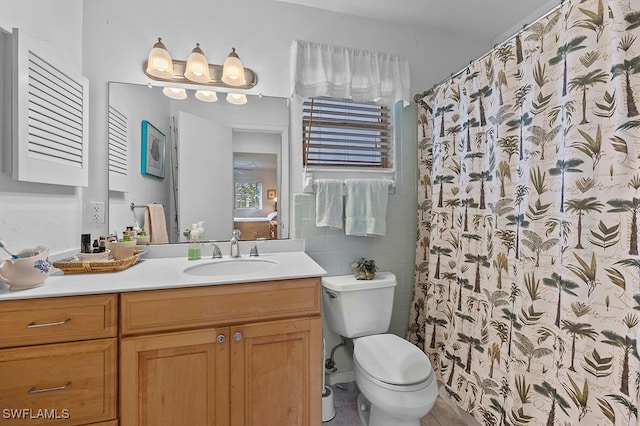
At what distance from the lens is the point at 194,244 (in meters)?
1.61

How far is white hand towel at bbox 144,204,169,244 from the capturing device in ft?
5.27

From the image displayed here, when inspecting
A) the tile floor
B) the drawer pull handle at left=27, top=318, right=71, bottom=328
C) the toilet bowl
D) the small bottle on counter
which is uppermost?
the small bottle on counter

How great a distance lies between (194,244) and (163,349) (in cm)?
62

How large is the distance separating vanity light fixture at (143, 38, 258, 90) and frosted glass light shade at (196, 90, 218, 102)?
0.14 feet

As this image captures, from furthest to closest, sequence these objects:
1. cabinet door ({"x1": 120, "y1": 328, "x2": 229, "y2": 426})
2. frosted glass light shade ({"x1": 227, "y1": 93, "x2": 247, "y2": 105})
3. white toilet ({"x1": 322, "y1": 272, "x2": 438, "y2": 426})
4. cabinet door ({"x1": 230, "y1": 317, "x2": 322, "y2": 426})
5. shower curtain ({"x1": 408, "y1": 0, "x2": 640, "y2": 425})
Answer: frosted glass light shade ({"x1": 227, "y1": 93, "x2": 247, "y2": 105}) → white toilet ({"x1": 322, "y1": 272, "x2": 438, "y2": 426}) → cabinet door ({"x1": 230, "y1": 317, "x2": 322, "y2": 426}) → cabinet door ({"x1": 120, "y1": 328, "x2": 229, "y2": 426}) → shower curtain ({"x1": 408, "y1": 0, "x2": 640, "y2": 425})

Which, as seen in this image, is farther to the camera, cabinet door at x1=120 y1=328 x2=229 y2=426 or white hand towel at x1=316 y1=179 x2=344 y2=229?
white hand towel at x1=316 y1=179 x2=344 y2=229

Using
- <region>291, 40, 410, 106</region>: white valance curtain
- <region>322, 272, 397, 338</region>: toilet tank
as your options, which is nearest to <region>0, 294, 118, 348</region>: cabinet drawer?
<region>322, 272, 397, 338</region>: toilet tank

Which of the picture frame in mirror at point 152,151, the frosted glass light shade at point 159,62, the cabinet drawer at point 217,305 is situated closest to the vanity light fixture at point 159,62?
the frosted glass light shade at point 159,62

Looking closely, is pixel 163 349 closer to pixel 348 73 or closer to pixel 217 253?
pixel 217 253

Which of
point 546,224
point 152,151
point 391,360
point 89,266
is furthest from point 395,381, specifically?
point 152,151

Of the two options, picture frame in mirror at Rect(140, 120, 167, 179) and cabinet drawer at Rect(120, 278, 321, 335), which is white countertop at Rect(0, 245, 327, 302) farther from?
picture frame in mirror at Rect(140, 120, 167, 179)

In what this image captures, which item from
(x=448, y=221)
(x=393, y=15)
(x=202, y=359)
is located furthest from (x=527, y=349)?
(x=393, y=15)

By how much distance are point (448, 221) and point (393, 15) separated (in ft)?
4.63

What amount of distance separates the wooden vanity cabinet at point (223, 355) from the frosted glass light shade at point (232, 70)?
118cm
